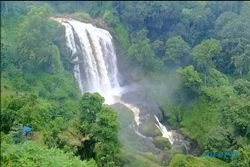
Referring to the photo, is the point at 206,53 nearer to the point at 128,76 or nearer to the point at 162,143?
the point at 128,76

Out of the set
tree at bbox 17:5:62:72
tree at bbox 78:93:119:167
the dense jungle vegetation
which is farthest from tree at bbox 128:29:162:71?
tree at bbox 78:93:119:167

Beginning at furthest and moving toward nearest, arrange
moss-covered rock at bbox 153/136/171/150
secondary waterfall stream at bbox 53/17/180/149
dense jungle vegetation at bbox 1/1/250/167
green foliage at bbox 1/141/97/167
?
secondary waterfall stream at bbox 53/17/180/149 → moss-covered rock at bbox 153/136/171/150 → dense jungle vegetation at bbox 1/1/250/167 → green foliage at bbox 1/141/97/167

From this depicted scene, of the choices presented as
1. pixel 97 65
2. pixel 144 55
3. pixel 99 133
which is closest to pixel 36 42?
pixel 97 65

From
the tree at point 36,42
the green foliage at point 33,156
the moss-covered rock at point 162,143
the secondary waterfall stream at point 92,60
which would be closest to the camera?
the green foliage at point 33,156

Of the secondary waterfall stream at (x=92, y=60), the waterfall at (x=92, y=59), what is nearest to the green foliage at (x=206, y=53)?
the secondary waterfall stream at (x=92, y=60)

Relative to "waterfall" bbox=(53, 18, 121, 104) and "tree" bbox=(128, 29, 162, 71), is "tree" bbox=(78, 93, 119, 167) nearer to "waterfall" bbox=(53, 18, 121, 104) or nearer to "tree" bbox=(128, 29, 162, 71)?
"waterfall" bbox=(53, 18, 121, 104)

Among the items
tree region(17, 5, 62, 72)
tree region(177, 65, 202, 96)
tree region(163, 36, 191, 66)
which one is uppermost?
tree region(17, 5, 62, 72)

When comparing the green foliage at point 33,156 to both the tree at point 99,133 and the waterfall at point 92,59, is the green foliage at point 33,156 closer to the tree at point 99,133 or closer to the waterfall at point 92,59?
the tree at point 99,133

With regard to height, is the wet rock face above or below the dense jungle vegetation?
below
